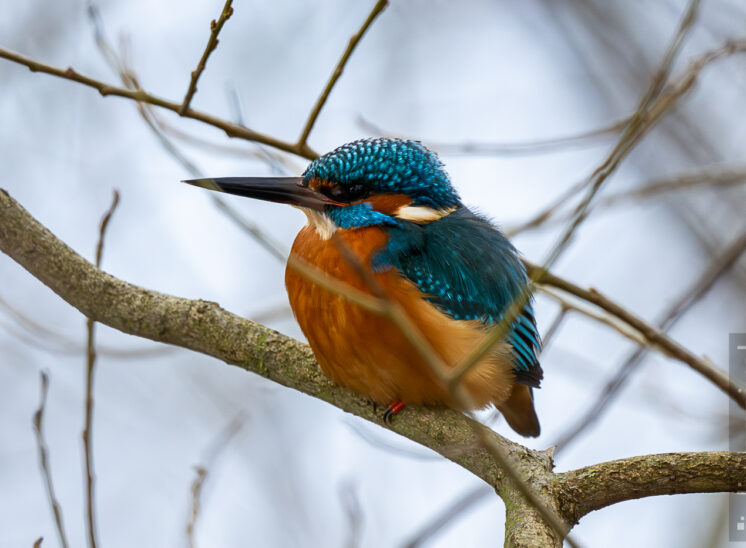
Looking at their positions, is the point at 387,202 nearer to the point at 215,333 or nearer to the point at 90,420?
the point at 215,333

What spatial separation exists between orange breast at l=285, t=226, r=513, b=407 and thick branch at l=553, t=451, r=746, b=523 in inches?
26.1

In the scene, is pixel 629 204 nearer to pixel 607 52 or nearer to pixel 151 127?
pixel 151 127

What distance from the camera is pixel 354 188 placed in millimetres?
3334

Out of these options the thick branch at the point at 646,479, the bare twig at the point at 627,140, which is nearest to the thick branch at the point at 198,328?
the thick branch at the point at 646,479

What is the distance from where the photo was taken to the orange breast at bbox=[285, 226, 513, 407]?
2.84m

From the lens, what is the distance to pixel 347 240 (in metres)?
3.15

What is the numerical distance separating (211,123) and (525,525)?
6.24 ft

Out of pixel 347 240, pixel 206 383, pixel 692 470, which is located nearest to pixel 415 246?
pixel 347 240

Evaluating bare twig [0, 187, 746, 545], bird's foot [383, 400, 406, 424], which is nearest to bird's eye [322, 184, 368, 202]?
bare twig [0, 187, 746, 545]

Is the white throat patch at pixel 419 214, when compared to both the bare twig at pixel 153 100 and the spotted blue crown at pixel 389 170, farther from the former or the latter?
the bare twig at pixel 153 100

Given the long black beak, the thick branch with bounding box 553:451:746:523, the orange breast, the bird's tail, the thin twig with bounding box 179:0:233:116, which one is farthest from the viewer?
the bird's tail

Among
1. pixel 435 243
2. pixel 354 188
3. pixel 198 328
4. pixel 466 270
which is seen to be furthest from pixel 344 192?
pixel 198 328

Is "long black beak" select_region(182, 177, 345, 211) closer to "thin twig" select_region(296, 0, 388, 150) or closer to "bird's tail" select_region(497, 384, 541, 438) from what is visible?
"thin twig" select_region(296, 0, 388, 150)

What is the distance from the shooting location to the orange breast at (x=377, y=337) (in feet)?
9.32
